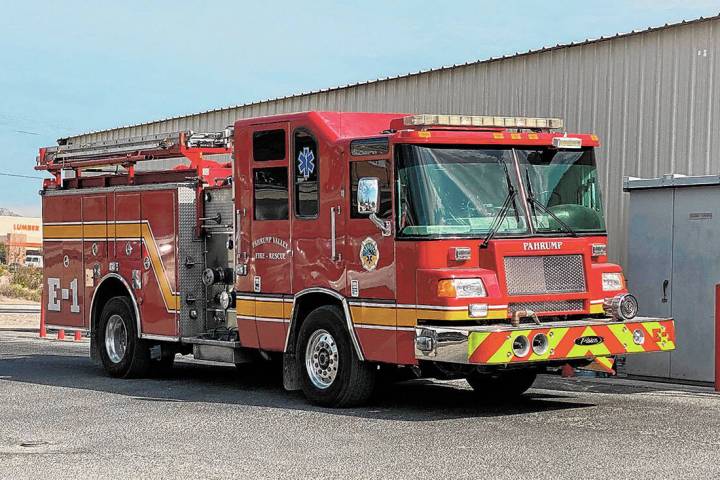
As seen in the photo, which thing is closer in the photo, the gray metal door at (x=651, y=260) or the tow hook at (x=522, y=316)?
the tow hook at (x=522, y=316)

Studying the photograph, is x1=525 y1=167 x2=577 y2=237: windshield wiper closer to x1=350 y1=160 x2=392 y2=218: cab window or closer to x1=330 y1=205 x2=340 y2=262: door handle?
x1=350 y1=160 x2=392 y2=218: cab window

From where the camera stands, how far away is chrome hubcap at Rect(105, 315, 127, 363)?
592 inches

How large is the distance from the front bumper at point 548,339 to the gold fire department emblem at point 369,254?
34.0 inches

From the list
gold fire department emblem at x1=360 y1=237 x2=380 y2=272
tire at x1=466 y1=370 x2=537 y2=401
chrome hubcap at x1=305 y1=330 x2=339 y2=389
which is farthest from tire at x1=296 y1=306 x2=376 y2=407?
tire at x1=466 y1=370 x2=537 y2=401

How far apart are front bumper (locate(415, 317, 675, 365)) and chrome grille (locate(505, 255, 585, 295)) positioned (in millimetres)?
353

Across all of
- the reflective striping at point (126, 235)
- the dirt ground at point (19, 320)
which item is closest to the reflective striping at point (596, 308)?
the reflective striping at point (126, 235)

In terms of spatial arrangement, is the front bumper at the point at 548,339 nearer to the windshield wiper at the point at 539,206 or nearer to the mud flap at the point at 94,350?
the windshield wiper at the point at 539,206

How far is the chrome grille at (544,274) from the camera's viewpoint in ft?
36.0

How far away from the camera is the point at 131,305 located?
14867mm

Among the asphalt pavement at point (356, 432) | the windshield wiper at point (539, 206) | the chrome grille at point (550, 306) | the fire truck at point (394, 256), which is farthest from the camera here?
the windshield wiper at point (539, 206)

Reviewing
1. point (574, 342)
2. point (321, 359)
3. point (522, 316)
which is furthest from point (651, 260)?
point (321, 359)

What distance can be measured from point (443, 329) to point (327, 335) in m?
1.70

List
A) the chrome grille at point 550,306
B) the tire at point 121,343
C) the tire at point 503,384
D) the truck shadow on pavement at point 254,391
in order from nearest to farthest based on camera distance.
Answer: the chrome grille at point 550,306 < the truck shadow on pavement at point 254,391 < the tire at point 503,384 < the tire at point 121,343

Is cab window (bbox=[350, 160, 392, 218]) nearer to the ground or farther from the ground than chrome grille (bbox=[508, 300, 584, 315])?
farther from the ground
